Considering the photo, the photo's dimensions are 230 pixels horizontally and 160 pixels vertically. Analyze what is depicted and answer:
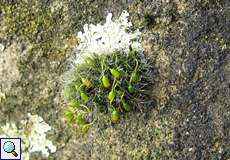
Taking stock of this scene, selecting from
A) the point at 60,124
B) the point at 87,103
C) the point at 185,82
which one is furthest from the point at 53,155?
the point at 185,82

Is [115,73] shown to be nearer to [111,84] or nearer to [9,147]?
[111,84]

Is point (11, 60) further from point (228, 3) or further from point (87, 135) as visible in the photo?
point (228, 3)

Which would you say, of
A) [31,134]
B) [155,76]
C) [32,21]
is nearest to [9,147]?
[31,134]

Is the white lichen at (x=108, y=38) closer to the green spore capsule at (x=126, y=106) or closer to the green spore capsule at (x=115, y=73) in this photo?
the green spore capsule at (x=115, y=73)

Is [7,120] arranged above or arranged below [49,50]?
below

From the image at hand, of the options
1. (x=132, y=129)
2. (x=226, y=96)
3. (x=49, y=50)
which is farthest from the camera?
(x=49, y=50)

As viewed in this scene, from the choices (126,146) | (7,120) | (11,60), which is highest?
(11,60)
